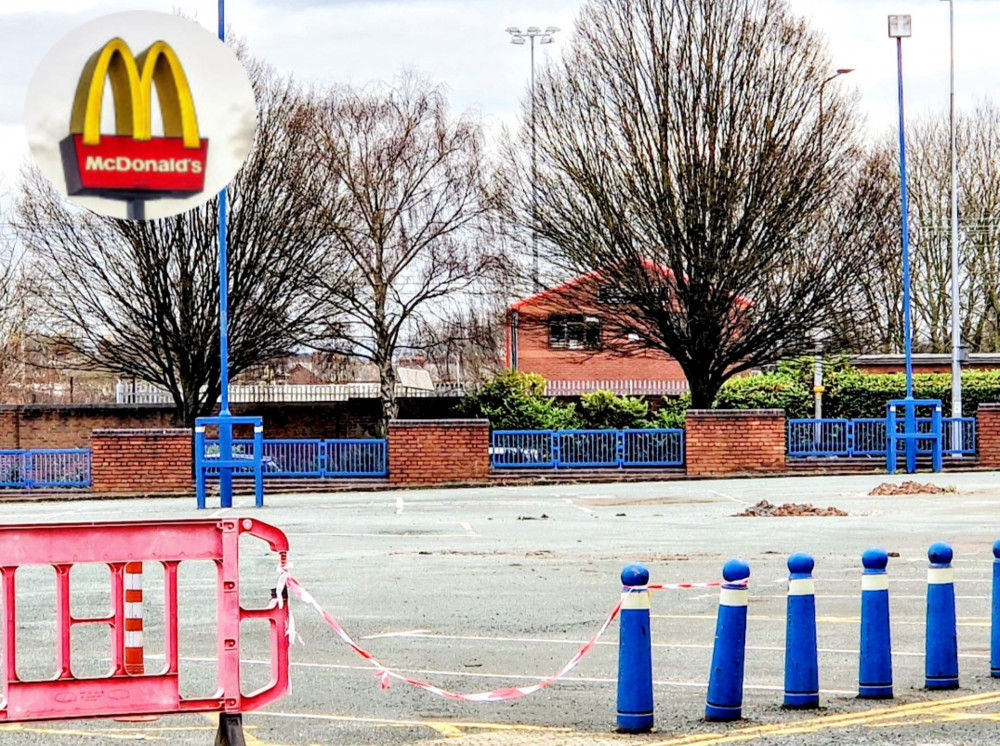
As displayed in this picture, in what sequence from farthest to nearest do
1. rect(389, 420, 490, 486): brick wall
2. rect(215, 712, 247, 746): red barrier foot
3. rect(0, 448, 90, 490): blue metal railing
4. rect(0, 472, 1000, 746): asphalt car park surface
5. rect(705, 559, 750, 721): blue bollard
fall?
rect(389, 420, 490, 486): brick wall → rect(0, 448, 90, 490): blue metal railing → rect(0, 472, 1000, 746): asphalt car park surface → rect(705, 559, 750, 721): blue bollard → rect(215, 712, 247, 746): red barrier foot

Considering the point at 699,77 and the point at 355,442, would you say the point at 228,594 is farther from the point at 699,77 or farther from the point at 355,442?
the point at 699,77

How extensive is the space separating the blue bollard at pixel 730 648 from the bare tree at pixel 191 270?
3353cm

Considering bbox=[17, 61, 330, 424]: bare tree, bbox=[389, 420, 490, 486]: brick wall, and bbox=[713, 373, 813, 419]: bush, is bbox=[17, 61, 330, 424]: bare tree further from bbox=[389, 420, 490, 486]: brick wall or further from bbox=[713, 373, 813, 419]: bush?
bbox=[713, 373, 813, 419]: bush

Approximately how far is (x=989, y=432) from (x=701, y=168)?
9.67 meters

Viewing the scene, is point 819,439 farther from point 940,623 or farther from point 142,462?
point 940,623

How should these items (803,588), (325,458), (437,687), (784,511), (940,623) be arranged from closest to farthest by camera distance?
(803,588) < (940,623) < (437,687) < (784,511) < (325,458)

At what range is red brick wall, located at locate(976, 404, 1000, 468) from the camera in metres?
35.7

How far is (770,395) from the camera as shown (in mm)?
42344

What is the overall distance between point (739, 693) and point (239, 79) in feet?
14.7

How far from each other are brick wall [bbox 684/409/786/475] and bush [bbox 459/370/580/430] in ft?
19.8

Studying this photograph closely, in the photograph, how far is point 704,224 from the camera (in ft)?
128

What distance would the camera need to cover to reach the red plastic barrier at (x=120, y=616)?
7062 mm

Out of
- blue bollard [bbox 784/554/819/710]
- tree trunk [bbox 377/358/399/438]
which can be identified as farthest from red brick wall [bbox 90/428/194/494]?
blue bollard [bbox 784/554/819/710]

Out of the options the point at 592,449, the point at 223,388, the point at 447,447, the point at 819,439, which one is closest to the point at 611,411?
the point at 592,449
